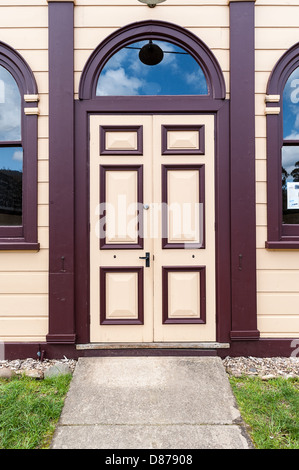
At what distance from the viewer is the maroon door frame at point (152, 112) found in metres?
3.18

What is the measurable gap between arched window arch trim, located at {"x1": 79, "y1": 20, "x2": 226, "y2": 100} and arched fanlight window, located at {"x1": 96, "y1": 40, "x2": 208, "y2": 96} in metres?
0.08

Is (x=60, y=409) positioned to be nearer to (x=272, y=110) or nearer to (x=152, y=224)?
(x=152, y=224)

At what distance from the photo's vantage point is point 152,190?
3.22m

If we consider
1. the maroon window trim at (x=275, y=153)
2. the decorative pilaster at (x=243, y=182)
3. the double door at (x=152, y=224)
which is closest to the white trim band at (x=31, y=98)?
the double door at (x=152, y=224)

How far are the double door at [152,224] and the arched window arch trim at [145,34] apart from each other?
33 centimetres

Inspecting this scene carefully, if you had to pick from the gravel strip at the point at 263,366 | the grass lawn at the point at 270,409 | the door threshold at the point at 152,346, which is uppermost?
the door threshold at the point at 152,346

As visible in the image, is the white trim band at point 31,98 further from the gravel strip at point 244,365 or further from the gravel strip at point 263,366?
the gravel strip at point 263,366

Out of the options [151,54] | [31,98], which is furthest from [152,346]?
[151,54]

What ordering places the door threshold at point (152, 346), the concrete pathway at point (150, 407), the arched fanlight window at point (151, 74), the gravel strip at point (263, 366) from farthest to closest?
the arched fanlight window at point (151, 74), the door threshold at point (152, 346), the gravel strip at point (263, 366), the concrete pathway at point (150, 407)

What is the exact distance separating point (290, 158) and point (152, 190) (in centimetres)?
167

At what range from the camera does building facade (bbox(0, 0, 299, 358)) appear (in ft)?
10.4

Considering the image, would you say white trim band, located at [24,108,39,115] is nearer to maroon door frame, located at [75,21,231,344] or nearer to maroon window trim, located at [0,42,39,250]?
maroon window trim, located at [0,42,39,250]
